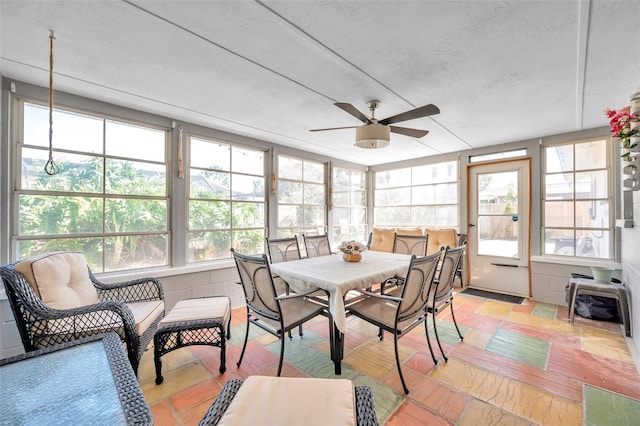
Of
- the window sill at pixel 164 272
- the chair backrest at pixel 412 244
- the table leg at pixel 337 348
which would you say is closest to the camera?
the table leg at pixel 337 348

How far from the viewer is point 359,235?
5.82 metres

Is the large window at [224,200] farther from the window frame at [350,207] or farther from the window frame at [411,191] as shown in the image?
the window frame at [411,191]

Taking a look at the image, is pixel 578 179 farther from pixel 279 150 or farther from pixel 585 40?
pixel 279 150

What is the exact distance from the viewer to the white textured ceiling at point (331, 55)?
1474 millimetres

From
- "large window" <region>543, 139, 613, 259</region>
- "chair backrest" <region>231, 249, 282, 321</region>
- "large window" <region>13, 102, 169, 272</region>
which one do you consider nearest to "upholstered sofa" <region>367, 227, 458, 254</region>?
"large window" <region>543, 139, 613, 259</region>

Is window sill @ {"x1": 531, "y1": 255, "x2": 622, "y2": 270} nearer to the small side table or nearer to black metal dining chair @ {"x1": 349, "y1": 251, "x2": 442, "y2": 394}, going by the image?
the small side table

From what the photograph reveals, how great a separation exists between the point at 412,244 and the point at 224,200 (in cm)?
262

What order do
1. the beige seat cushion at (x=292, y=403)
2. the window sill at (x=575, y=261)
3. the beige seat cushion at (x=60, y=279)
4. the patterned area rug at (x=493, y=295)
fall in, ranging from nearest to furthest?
the beige seat cushion at (x=292, y=403), the beige seat cushion at (x=60, y=279), the window sill at (x=575, y=261), the patterned area rug at (x=493, y=295)

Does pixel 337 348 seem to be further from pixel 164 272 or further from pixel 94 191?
pixel 94 191

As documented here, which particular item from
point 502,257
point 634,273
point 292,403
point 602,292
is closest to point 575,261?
point 602,292

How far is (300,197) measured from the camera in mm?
4605

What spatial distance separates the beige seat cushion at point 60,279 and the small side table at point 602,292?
15.7 feet

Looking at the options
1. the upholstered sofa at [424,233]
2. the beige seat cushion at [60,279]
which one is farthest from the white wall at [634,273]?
the beige seat cushion at [60,279]

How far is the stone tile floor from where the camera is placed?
1676 millimetres
